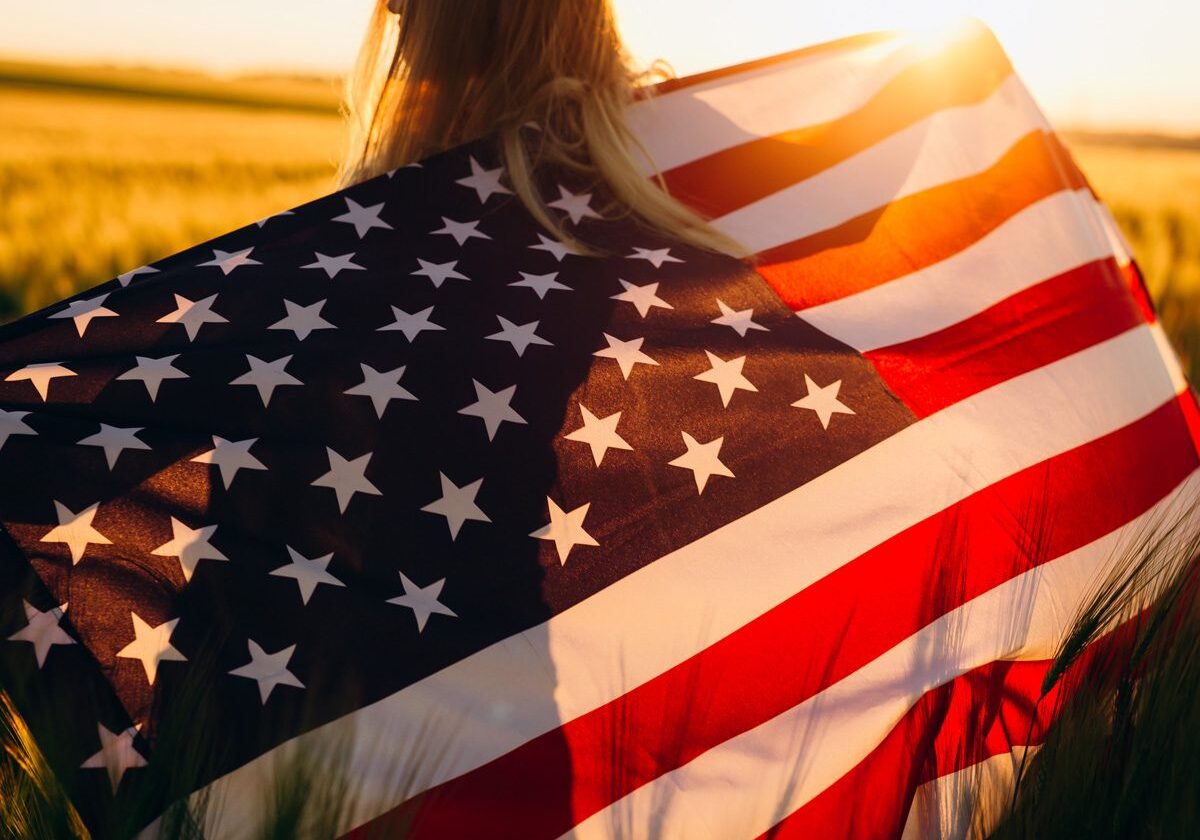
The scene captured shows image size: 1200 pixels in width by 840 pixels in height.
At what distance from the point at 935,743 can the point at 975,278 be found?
103 centimetres

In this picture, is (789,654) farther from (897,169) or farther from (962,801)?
(897,169)

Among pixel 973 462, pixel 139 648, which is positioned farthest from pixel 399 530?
pixel 973 462

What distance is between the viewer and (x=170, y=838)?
3.22 feet

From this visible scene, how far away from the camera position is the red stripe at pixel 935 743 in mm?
1377

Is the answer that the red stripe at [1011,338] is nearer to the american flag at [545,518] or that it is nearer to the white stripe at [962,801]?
the american flag at [545,518]

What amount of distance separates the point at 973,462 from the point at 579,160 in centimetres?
100

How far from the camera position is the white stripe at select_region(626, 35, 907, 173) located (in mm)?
2318

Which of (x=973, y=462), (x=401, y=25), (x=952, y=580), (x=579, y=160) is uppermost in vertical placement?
(x=401, y=25)

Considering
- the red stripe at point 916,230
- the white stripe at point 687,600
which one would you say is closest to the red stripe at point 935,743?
the white stripe at point 687,600

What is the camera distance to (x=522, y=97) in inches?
84.4

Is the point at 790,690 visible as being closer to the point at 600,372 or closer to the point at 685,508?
the point at 685,508

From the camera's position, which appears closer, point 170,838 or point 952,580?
point 170,838

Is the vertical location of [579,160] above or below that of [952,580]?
above

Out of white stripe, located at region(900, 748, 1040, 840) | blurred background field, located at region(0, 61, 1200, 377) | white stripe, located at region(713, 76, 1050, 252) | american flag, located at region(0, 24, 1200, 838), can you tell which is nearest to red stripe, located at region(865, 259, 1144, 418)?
american flag, located at region(0, 24, 1200, 838)
